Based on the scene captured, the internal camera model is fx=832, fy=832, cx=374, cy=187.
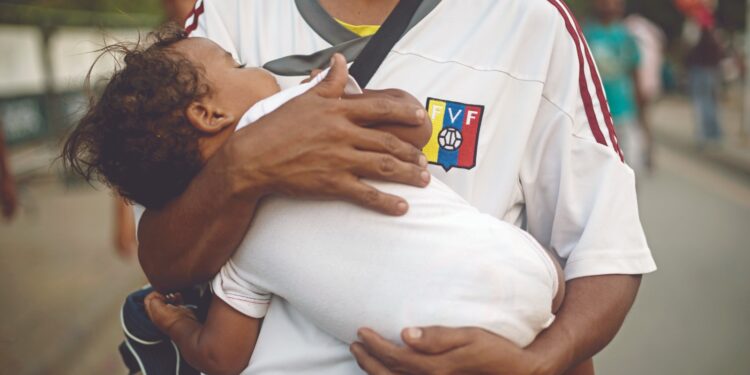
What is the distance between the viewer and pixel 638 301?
5.71 m

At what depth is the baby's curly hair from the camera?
152 centimetres

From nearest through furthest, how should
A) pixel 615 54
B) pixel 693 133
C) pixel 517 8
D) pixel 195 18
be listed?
1. pixel 517 8
2. pixel 195 18
3. pixel 615 54
4. pixel 693 133

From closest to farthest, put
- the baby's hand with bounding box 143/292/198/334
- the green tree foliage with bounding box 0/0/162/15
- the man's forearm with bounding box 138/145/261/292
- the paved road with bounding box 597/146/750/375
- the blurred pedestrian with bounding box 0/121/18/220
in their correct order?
the man's forearm with bounding box 138/145/261/292 < the baby's hand with bounding box 143/292/198/334 < the blurred pedestrian with bounding box 0/121/18/220 < the paved road with bounding box 597/146/750/375 < the green tree foliage with bounding box 0/0/162/15

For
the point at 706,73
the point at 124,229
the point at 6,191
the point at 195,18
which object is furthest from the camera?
the point at 706,73

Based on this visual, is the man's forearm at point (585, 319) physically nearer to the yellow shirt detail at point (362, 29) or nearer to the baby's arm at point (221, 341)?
the baby's arm at point (221, 341)

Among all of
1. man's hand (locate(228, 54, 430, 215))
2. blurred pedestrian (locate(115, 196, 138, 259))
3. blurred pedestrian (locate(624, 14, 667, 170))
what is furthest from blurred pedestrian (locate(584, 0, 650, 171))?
man's hand (locate(228, 54, 430, 215))

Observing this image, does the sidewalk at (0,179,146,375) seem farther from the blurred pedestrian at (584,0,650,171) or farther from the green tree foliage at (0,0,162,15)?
the green tree foliage at (0,0,162,15)

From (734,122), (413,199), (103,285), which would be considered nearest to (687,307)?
(103,285)

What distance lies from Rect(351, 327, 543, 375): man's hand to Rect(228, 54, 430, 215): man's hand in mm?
216

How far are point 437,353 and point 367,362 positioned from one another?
126 millimetres

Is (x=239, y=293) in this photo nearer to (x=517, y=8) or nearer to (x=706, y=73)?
(x=517, y=8)

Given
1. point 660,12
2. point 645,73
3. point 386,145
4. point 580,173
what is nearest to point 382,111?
point 386,145

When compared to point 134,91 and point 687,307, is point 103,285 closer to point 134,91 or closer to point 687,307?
point 687,307

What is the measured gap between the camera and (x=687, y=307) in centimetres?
550
